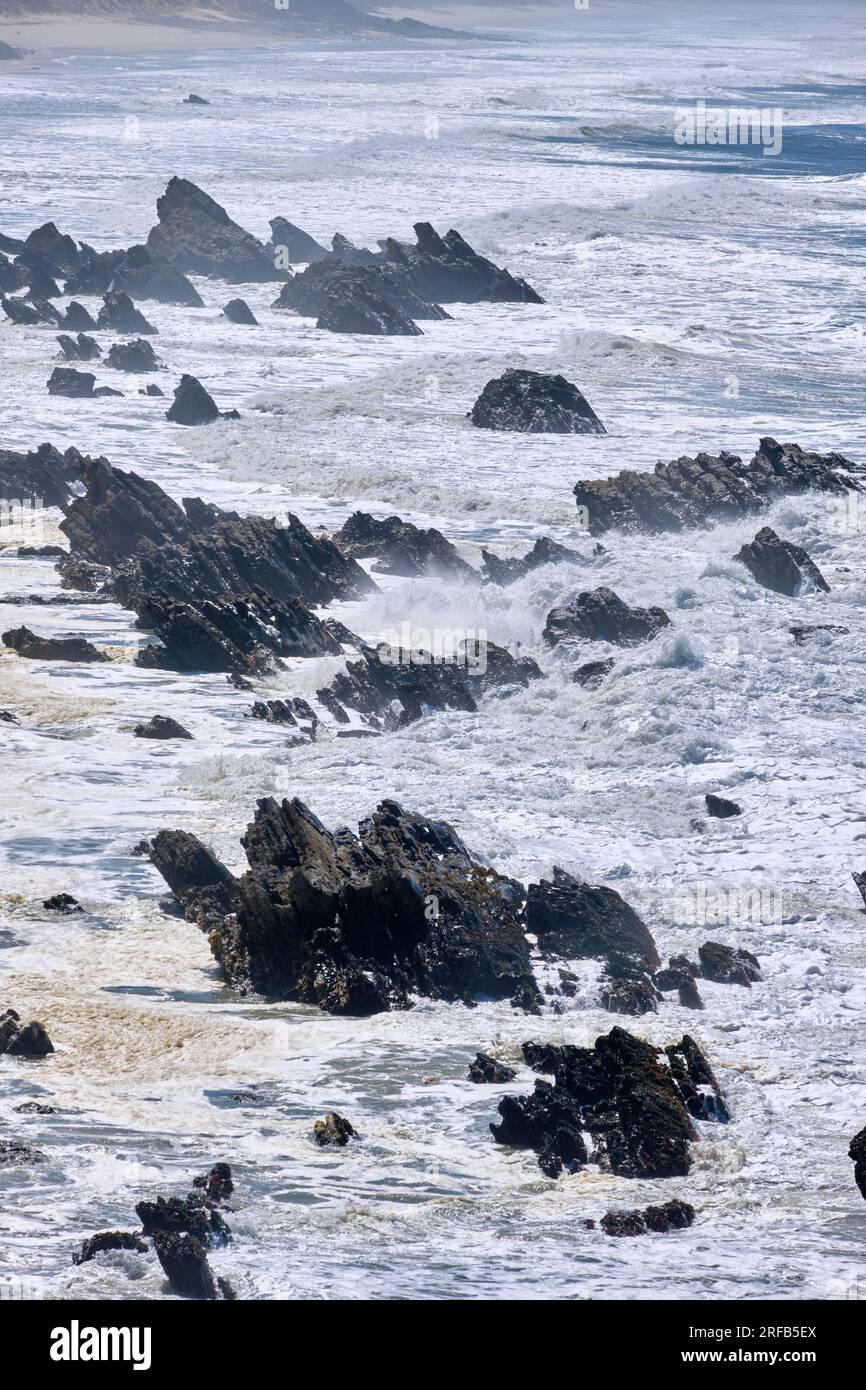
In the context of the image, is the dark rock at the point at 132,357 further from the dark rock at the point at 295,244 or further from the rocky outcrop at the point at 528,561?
the rocky outcrop at the point at 528,561

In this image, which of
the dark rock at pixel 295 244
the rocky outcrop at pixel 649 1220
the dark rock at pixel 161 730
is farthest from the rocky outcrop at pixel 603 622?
the dark rock at pixel 295 244

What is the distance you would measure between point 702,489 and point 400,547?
21.7 ft

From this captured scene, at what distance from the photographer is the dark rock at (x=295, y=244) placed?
73.1m

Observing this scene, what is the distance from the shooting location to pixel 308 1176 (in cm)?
1286

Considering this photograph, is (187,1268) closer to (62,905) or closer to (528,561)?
(62,905)

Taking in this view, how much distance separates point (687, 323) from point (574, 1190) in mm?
49179

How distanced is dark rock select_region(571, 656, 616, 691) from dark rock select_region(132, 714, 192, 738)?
601 cm

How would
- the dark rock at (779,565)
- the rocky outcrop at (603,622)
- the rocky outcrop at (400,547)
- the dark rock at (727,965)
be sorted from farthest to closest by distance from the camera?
the rocky outcrop at (400,547) → the dark rock at (779,565) → the rocky outcrop at (603,622) → the dark rock at (727,965)

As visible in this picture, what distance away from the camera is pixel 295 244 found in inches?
2899

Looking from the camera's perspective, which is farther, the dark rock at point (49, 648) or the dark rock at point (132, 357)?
the dark rock at point (132, 357)

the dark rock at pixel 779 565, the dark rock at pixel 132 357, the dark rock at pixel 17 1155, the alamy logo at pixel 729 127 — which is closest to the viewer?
the dark rock at pixel 17 1155
